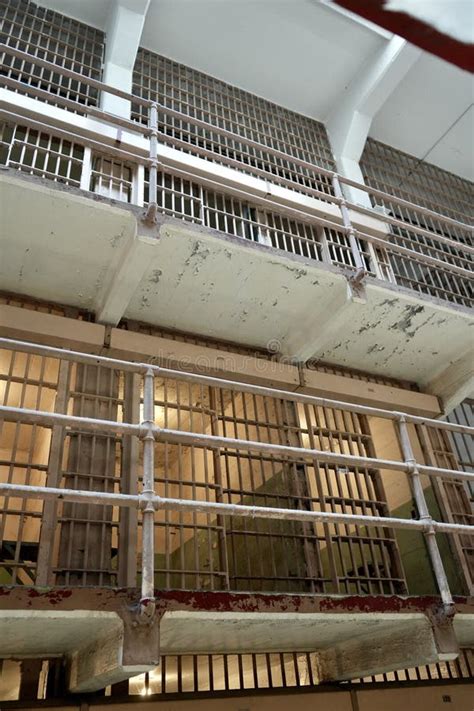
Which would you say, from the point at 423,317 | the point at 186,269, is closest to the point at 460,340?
the point at 423,317

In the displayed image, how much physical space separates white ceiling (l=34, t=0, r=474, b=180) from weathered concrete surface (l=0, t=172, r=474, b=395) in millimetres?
4577

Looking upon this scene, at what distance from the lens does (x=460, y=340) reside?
6.63 meters

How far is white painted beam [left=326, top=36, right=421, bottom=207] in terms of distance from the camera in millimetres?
8414

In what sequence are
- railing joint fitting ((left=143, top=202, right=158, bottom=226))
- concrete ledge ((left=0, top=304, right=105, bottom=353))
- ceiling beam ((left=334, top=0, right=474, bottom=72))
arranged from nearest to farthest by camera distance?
ceiling beam ((left=334, top=0, right=474, bottom=72))
railing joint fitting ((left=143, top=202, right=158, bottom=226))
concrete ledge ((left=0, top=304, right=105, bottom=353))

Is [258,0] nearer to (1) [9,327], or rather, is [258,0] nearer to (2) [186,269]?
(2) [186,269]

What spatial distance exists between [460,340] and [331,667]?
389cm

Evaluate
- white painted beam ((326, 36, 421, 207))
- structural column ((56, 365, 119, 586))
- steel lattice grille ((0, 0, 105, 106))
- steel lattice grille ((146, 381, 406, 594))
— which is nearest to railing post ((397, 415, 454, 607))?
steel lattice grille ((146, 381, 406, 594))

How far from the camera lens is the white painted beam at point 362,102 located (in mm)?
8414

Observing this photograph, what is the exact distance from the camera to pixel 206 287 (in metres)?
5.67

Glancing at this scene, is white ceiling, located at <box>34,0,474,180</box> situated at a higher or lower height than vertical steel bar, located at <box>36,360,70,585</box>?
higher

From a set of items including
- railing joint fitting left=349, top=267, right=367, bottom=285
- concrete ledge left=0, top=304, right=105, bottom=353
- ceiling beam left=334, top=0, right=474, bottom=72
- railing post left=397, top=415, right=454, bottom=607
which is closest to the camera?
ceiling beam left=334, top=0, right=474, bottom=72

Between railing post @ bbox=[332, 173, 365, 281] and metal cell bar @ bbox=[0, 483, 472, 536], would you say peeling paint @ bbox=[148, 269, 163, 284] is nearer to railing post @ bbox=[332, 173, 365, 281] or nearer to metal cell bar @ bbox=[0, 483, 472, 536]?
railing post @ bbox=[332, 173, 365, 281]

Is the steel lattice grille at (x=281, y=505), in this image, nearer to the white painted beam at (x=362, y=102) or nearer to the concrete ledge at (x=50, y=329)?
the concrete ledge at (x=50, y=329)

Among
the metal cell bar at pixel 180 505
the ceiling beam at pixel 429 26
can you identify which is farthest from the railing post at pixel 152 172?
the ceiling beam at pixel 429 26
